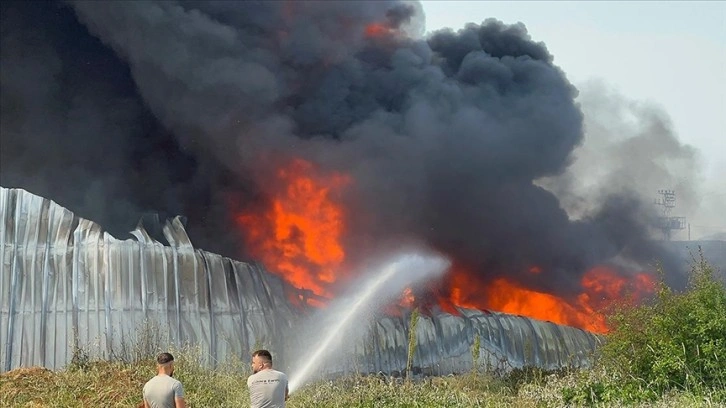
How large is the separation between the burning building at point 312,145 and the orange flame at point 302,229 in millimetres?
62

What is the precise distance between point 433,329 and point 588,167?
55.5 ft

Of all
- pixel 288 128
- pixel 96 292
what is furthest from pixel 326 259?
pixel 96 292

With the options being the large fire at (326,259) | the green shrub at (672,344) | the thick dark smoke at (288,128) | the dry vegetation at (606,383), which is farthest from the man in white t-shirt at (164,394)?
the thick dark smoke at (288,128)

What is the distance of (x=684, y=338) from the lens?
17.3 meters

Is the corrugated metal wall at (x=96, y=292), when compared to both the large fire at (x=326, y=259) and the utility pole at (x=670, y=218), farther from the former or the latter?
the utility pole at (x=670, y=218)

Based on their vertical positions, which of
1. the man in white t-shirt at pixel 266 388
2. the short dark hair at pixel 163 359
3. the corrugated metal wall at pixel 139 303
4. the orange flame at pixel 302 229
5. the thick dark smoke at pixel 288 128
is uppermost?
the thick dark smoke at pixel 288 128

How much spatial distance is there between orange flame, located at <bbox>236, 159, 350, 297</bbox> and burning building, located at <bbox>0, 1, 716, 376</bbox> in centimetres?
6

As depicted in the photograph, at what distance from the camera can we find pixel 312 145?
30.9 m

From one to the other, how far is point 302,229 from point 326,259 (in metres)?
1.36

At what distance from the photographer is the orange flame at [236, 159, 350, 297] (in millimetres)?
28312

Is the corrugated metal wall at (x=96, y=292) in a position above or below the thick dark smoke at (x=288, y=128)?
below

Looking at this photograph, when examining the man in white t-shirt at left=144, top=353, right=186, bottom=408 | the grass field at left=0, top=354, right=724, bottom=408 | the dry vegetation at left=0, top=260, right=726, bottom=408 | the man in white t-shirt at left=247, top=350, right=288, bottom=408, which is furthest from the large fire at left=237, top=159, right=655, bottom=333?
the man in white t-shirt at left=247, top=350, right=288, bottom=408

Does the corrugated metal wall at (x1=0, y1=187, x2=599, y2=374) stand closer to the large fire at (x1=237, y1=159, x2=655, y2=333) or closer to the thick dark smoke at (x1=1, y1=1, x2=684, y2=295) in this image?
the large fire at (x1=237, y1=159, x2=655, y2=333)

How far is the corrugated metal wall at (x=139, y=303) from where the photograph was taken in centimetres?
2348
